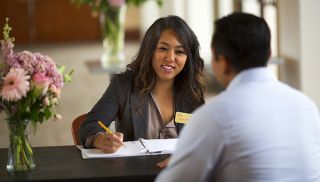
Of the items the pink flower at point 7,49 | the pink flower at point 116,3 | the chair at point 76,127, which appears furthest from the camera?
the pink flower at point 116,3

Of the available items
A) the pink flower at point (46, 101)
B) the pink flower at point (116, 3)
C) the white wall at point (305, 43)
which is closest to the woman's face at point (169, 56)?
the pink flower at point (46, 101)

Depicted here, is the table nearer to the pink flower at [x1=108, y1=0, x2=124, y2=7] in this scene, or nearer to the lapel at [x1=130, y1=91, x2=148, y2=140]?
the lapel at [x1=130, y1=91, x2=148, y2=140]

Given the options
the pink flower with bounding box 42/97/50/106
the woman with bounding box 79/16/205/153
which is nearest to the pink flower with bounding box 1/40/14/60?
the pink flower with bounding box 42/97/50/106

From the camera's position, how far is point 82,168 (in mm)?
3000

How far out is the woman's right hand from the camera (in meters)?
3.22

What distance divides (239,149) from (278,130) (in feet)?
0.51

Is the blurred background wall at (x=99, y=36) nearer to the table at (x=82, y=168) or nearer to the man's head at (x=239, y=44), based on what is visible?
the table at (x=82, y=168)

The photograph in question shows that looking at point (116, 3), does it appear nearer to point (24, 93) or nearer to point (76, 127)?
point (76, 127)

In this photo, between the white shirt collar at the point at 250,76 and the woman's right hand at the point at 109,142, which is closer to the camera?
the white shirt collar at the point at 250,76

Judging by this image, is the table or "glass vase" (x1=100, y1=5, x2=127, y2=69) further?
"glass vase" (x1=100, y1=5, x2=127, y2=69)

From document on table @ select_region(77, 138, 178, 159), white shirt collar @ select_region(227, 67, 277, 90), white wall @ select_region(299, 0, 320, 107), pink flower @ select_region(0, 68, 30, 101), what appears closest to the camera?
white shirt collar @ select_region(227, 67, 277, 90)

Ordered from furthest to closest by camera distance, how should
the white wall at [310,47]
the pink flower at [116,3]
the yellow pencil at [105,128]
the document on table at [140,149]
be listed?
1. the pink flower at [116,3]
2. the white wall at [310,47]
3. the yellow pencil at [105,128]
4. the document on table at [140,149]

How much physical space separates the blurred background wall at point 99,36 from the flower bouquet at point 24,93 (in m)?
0.92

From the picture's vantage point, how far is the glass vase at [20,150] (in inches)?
117
